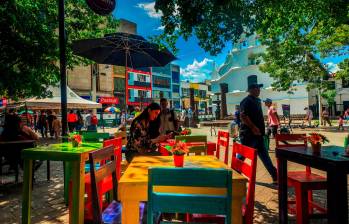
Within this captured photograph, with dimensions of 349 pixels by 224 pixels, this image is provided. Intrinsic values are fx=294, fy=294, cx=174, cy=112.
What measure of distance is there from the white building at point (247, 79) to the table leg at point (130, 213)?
3682cm

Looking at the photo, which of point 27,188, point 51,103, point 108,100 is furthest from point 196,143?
point 108,100

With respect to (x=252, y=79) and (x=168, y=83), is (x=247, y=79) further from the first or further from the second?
(x=168, y=83)

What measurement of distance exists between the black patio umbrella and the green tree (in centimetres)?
384

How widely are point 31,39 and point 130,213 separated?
9789mm

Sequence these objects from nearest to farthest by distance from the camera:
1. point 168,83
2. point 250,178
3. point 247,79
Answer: point 250,178
point 247,79
point 168,83

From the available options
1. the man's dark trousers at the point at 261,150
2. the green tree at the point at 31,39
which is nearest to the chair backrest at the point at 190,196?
the man's dark trousers at the point at 261,150

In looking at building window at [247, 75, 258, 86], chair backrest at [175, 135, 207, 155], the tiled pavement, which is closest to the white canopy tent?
the tiled pavement

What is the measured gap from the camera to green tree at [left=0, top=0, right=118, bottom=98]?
9.48 m

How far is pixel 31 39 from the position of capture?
10180mm

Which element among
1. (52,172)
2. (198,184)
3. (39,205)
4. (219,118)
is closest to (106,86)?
(219,118)

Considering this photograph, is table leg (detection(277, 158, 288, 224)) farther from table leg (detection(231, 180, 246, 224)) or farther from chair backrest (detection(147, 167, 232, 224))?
chair backrest (detection(147, 167, 232, 224))

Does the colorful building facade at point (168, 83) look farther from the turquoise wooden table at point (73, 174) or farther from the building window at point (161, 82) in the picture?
the turquoise wooden table at point (73, 174)

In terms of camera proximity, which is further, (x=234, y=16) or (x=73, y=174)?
(x=234, y=16)

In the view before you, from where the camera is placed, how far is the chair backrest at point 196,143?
4.38m
